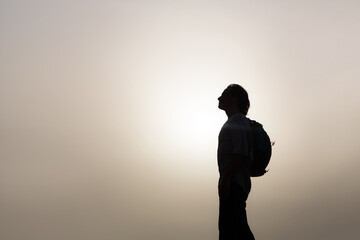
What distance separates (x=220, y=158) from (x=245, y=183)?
44 cm

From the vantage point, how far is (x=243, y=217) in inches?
347

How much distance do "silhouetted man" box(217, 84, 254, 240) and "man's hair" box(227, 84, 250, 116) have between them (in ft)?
0.48

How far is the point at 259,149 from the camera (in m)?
9.11

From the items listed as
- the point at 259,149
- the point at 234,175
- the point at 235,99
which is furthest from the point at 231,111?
the point at 234,175

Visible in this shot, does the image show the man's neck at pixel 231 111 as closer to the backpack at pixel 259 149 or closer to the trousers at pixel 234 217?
the backpack at pixel 259 149

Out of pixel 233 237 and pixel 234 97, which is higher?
pixel 234 97

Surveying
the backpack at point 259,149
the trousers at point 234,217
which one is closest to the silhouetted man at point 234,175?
the trousers at point 234,217

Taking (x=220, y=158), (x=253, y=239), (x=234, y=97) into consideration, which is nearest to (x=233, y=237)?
(x=253, y=239)

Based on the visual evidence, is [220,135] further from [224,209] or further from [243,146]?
[224,209]

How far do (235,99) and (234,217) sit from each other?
5.08 ft

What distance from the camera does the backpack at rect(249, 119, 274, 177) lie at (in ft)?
29.9

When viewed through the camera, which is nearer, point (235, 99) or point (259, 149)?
point (259, 149)

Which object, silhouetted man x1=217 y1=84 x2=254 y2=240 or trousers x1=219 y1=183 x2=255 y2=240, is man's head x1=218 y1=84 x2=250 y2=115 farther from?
trousers x1=219 y1=183 x2=255 y2=240

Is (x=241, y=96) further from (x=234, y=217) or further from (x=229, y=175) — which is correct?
(x=234, y=217)
